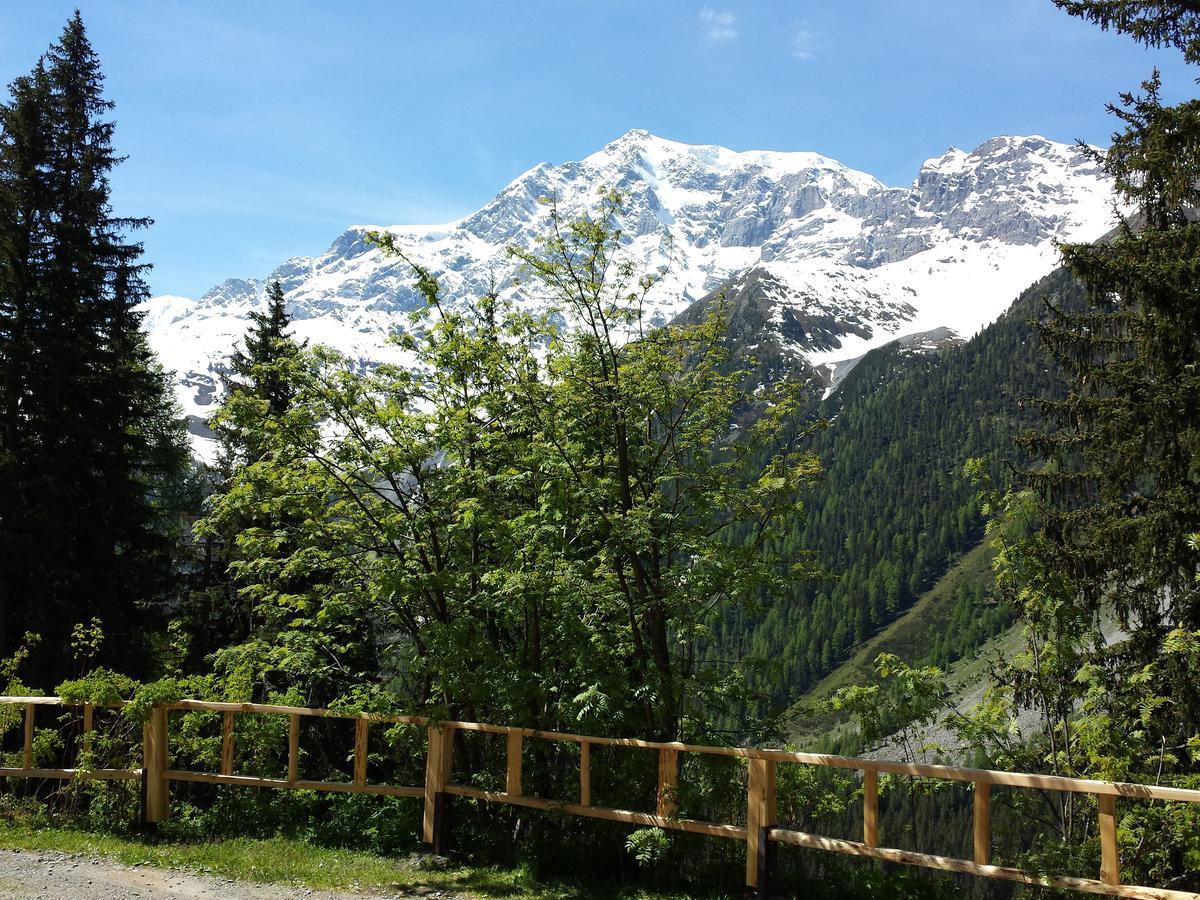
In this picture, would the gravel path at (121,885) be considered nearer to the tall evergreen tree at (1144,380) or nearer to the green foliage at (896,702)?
the green foliage at (896,702)

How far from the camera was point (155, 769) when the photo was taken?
915cm

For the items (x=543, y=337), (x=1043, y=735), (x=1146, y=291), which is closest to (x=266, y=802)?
(x=543, y=337)

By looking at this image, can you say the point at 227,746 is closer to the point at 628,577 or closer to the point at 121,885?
the point at 121,885

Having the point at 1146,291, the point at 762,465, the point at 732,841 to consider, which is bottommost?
the point at 732,841

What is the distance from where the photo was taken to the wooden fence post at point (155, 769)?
909cm

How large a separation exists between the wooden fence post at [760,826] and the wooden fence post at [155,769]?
5872mm

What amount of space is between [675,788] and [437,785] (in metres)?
2.42


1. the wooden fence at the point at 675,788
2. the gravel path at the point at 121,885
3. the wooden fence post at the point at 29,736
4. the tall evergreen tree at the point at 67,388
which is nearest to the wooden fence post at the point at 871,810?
the wooden fence at the point at 675,788

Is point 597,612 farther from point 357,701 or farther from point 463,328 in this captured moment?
point 463,328

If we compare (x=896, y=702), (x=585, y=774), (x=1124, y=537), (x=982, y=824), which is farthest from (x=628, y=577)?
(x=1124, y=537)

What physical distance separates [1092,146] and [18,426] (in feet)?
69.3

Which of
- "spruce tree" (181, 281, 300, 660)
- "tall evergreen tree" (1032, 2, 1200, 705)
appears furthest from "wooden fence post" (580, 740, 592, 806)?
"spruce tree" (181, 281, 300, 660)

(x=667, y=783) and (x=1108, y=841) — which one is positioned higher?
(x=1108, y=841)

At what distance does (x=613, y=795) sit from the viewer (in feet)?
27.6
